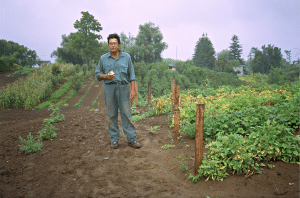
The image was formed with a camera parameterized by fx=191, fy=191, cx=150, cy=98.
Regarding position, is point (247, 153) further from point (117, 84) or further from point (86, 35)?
point (86, 35)

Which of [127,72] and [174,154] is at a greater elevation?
[127,72]

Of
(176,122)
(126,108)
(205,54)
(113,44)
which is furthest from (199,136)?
(205,54)

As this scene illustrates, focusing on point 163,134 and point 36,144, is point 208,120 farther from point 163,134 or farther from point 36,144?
point 36,144

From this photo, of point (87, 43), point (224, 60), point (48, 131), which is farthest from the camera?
point (224, 60)

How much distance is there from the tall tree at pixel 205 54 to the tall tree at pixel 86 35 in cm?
A: 3415

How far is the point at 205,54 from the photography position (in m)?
53.3

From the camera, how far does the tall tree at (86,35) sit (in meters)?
26.3

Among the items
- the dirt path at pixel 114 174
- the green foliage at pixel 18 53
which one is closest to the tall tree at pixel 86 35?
→ the green foliage at pixel 18 53

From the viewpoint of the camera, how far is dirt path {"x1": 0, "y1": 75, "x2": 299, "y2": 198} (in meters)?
2.32

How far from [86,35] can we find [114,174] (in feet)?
90.0

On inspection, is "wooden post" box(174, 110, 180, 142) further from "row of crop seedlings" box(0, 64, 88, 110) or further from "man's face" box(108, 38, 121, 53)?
"row of crop seedlings" box(0, 64, 88, 110)

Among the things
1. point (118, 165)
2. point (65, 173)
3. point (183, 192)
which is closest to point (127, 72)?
point (118, 165)

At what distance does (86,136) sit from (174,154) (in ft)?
7.83

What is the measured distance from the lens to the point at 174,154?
140 inches
